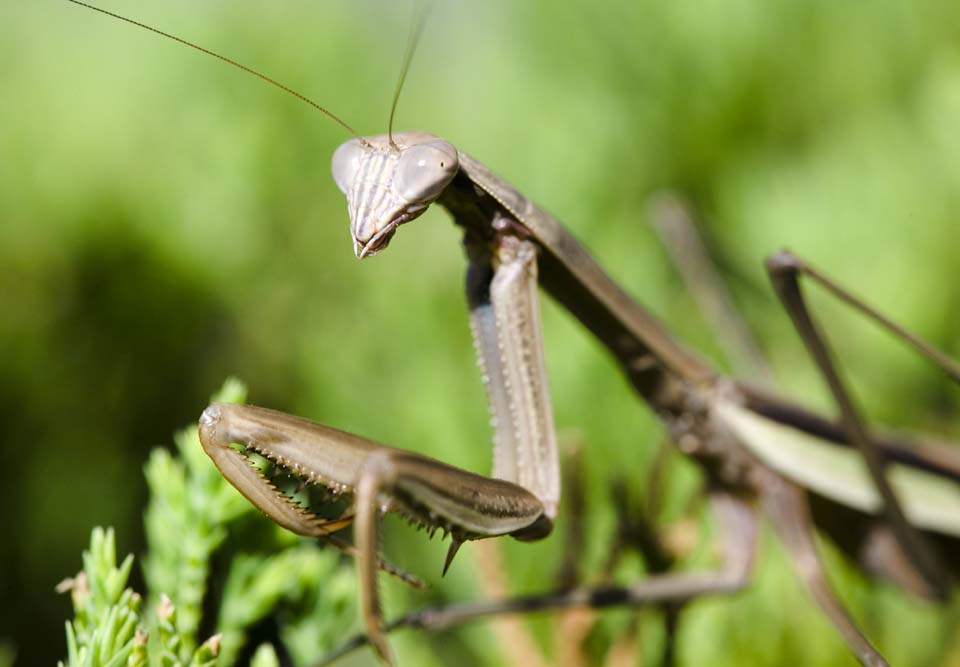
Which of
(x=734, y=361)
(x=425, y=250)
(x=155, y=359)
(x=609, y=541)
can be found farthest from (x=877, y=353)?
(x=155, y=359)

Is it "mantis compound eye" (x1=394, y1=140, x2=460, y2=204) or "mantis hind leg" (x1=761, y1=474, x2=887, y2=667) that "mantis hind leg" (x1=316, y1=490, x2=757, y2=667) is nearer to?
"mantis hind leg" (x1=761, y1=474, x2=887, y2=667)

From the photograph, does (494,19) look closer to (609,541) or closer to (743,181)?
(743,181)

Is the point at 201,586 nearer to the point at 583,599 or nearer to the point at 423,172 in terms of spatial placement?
the point at 423,172

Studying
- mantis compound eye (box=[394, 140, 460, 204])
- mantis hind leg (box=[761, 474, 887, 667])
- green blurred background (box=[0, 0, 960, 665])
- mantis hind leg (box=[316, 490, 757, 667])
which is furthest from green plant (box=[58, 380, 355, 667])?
mantis hind leg (box=[761, 474, 887, 667])

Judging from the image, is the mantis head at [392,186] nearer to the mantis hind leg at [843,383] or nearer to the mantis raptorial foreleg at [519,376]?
the mantis raptorial foreleg at [519,376]

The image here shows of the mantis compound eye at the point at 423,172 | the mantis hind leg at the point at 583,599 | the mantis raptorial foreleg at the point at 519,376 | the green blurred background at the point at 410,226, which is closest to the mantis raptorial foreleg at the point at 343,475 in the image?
the mantis raptorial foreleg at the point at 519,376

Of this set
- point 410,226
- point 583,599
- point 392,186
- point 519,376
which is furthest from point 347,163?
point 410,226

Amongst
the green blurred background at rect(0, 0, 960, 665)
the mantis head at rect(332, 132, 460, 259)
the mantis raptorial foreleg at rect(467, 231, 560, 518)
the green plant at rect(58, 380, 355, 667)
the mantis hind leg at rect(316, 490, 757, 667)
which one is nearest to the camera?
the green plant at rect(58, 380, 355, 667)
